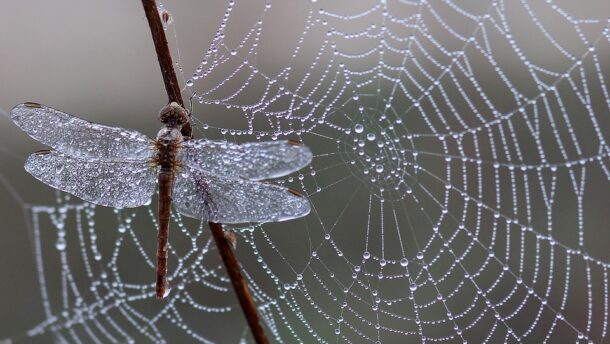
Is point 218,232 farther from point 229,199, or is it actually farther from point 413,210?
point 413,210

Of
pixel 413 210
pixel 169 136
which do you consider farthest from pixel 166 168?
pixel 413 210

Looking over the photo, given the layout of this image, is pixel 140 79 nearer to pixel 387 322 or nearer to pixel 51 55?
pixel 51 55

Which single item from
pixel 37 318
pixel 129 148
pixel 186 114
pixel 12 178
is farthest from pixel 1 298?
pixel 186 114

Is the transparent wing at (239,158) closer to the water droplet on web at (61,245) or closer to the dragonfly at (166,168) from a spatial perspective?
the dragonfly at (166,168)

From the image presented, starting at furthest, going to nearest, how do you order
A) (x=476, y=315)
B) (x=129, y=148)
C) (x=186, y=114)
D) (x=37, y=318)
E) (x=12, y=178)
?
(x=12, y=178) < (x=37, y=318) < (x=476, y=315) < (x=129, y=148) < (x=186, y=114)

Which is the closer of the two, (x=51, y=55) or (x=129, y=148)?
(x=129, y=148)
